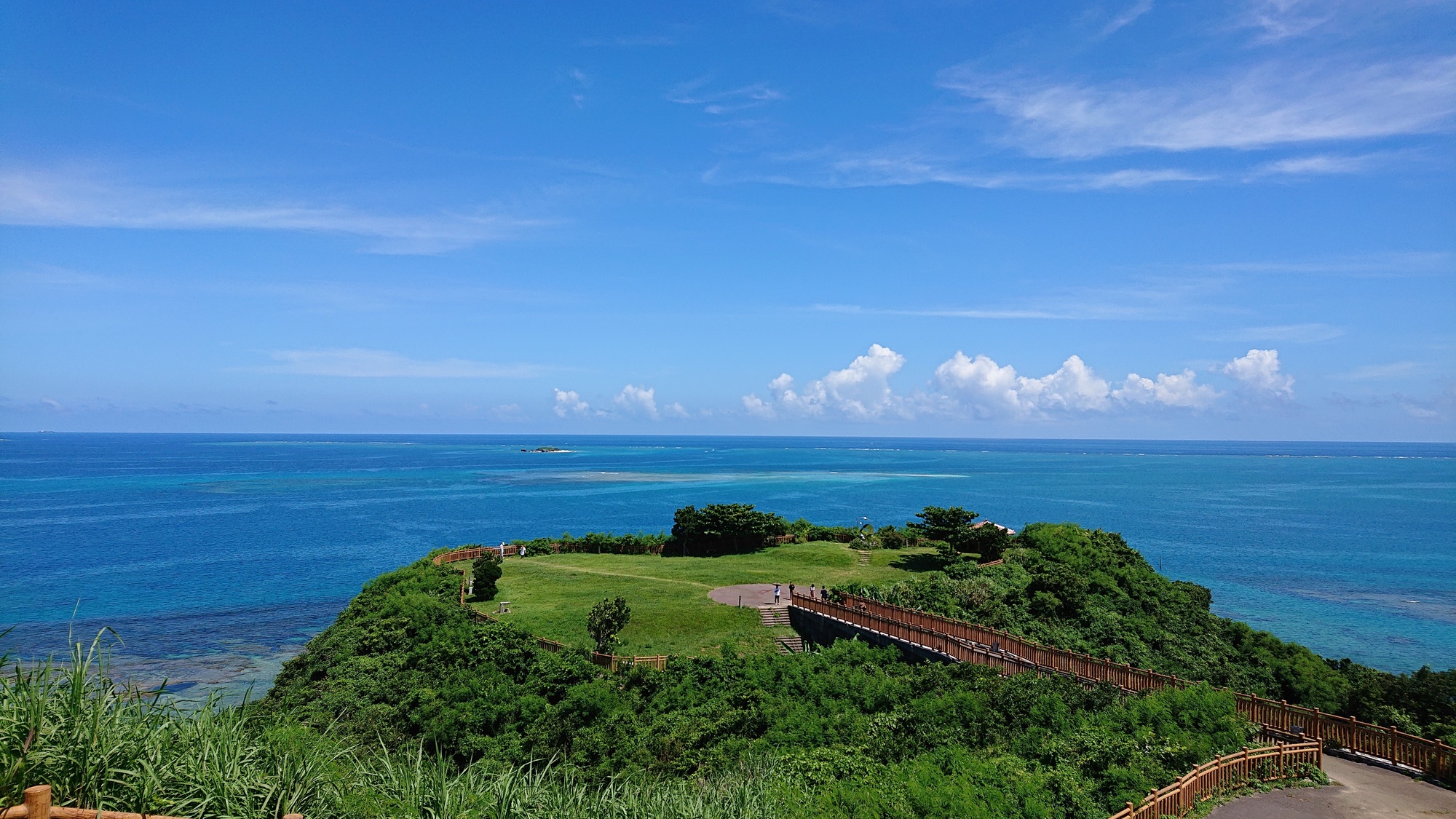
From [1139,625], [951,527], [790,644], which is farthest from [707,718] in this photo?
[951,527]

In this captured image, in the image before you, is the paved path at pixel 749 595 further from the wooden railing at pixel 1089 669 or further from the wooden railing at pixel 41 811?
the wooden railing at pixel 41 811

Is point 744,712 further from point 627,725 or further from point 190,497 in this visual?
point 190,497

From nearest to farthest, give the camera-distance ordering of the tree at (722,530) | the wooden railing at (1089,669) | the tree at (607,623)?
the wooden railing at (1089,669)
the tree at (607,623)
the tree at (722,530)

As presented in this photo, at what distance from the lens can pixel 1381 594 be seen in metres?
53.2

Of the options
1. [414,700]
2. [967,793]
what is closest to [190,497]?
[414,700]

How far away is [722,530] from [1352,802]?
33693 mm

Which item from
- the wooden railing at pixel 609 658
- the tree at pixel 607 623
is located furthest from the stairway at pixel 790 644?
the tree at pixel 607 623

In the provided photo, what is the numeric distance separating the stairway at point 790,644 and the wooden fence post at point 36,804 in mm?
24431

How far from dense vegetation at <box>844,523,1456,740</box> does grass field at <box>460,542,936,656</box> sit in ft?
17.4

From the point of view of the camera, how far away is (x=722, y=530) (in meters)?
45.8

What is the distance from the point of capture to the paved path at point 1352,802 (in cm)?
1351

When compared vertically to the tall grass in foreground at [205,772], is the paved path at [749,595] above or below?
below

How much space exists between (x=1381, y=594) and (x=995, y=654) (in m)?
47.2

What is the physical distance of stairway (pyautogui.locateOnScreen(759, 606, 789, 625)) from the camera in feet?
103
